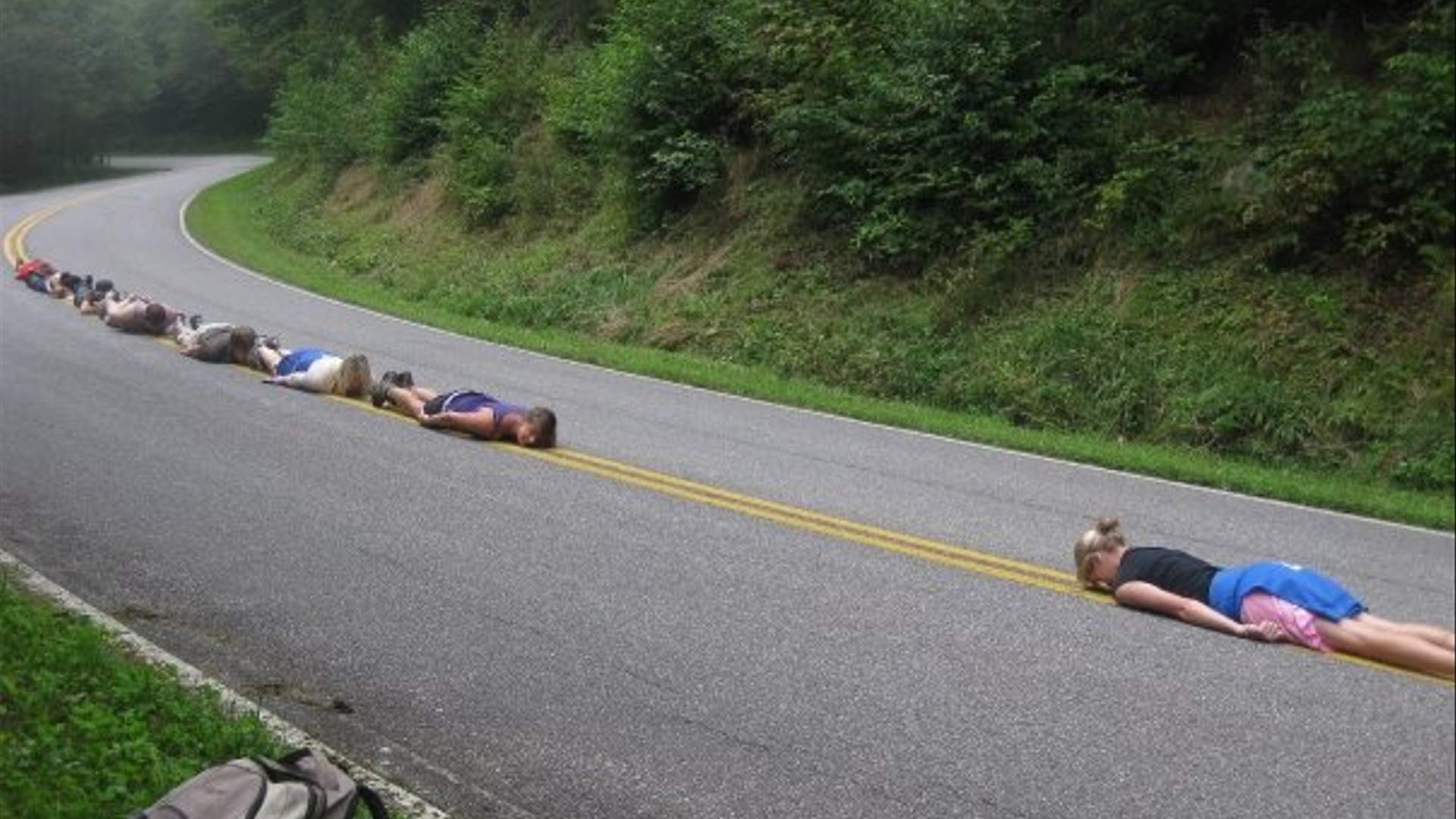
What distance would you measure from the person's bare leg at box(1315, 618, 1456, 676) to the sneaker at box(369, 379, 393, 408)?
861 centimetres

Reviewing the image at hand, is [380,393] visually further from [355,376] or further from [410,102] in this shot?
[410,102]

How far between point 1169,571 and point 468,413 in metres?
6.96

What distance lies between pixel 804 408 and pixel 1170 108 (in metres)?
7.03

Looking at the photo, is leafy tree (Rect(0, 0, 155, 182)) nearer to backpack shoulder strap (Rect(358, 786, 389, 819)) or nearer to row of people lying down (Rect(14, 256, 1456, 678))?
backpack shoulder strap (Rect(358, 786, 389, 819))

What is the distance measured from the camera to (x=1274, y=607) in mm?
2385

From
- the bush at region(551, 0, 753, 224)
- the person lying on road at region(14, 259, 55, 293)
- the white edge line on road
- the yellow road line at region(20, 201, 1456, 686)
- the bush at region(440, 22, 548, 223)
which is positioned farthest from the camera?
the bush at region(551, 0, 753, 224)

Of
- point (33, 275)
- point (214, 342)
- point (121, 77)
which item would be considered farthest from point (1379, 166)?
point (33, 275)

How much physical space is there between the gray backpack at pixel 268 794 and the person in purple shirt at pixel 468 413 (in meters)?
5.60

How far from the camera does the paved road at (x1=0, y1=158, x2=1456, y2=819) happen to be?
3818 mm

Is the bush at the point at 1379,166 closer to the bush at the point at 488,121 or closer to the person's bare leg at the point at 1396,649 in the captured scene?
the person's bare leg at the point at 1396,649

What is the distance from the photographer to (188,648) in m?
6.02

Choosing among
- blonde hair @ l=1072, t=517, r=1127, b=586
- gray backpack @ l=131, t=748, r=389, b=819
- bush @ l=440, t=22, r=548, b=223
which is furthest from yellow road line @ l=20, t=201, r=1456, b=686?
gray backpack @ l=131, t=748, r=389, b=819

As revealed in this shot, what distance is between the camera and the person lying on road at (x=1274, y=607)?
6.17 feet

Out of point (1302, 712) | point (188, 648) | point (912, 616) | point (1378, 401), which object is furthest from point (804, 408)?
A: point (1378, 401)
